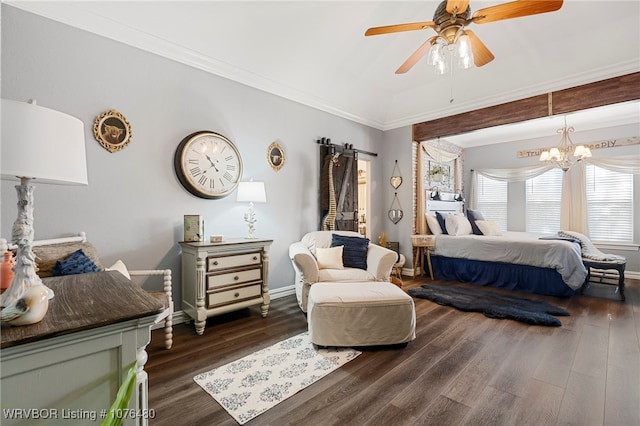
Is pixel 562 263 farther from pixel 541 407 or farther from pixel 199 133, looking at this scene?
pixel 199 133

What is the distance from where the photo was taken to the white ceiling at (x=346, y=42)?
8.57ft

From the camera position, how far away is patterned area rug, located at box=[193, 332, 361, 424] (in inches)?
67.8

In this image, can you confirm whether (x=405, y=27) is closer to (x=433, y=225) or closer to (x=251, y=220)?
(x=251, y=220)

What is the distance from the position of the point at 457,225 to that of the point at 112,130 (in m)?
4.94

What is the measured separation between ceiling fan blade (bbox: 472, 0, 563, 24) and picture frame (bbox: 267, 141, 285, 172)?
7.88 feet

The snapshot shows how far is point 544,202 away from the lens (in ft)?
19.4

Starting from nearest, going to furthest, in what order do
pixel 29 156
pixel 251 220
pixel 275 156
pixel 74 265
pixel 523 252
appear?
pixel 29 156 < pixel 74 265 < pixel 251 220 < pixel 275 156 < pixel 523 252

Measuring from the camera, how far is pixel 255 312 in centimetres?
322

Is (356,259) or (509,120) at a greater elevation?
(509,120)

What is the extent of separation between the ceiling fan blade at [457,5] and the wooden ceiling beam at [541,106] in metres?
2.68

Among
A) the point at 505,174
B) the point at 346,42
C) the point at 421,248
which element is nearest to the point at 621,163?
the point at 505,174

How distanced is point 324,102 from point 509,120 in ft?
8.64

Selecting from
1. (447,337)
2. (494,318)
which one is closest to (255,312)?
(447,337)

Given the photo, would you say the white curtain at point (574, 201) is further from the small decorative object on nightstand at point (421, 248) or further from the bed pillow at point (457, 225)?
the small decorative object on nightstand at point (421, 248)
